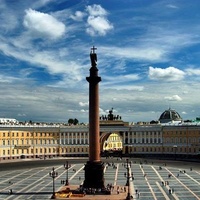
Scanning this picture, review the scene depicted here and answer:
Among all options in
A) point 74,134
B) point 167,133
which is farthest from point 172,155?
point 74,134

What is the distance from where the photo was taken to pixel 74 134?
11631 centimetres

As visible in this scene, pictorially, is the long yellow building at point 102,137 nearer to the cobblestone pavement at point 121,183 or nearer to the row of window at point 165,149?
the row of window at point 165,149

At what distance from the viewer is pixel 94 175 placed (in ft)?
162

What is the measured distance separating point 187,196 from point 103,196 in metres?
9.68

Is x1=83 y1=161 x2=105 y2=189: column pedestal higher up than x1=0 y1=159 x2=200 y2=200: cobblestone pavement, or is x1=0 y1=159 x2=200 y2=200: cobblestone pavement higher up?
x1=83 y1=161 x2=105 y2=189: column pedestal

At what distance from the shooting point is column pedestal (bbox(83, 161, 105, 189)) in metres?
49.3

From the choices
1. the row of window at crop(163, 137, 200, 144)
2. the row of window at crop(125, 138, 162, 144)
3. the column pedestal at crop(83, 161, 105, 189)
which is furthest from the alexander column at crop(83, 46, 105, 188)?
the row of window at crop(125, 138, 162, 144)

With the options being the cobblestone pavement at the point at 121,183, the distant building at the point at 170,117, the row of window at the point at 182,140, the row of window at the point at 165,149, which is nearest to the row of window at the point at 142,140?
the row of window at the point at 165,149

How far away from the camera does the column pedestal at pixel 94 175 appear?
162 ft

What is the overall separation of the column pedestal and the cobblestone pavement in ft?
6.98

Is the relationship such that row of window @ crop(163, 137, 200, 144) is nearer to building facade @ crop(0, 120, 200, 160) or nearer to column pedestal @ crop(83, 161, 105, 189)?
building facade @ crop(0, 120, 200, 160)

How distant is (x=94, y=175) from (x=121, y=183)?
31.3ft

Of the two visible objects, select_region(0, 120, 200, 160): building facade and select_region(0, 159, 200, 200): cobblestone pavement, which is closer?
select_region(0, 159, 200, 200): cobblestone pavement

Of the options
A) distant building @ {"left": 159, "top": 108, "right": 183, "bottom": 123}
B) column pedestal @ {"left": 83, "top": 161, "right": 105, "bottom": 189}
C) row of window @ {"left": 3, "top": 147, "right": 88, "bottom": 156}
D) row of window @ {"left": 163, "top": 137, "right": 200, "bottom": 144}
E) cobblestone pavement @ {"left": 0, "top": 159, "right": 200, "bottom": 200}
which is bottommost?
cobblestone pavement @ {"left": 0, "top": 159, "right": 200, "bottom": 200}
